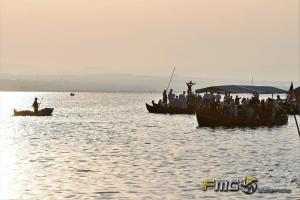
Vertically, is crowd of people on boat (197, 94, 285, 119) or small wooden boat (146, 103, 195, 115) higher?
crowd of people on boat (197, 94, 285, 119)

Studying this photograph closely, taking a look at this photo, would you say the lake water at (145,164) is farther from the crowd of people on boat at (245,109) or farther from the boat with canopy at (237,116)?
the crowd of people on boat at (245,109)

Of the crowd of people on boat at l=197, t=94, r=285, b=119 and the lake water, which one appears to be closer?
the lake water

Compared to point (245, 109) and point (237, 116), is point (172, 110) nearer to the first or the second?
point (245, 109)

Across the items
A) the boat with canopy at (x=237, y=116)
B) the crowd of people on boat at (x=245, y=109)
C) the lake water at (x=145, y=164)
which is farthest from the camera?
the crowd of people on boat at (x=245, y=109)

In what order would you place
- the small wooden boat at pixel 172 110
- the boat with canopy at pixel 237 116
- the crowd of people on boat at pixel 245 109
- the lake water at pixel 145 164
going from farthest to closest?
the small wooden boat at pixel 172 110 → the crowd of people on boat at pixel 245 109 → the boat with canopy at pixel 237 116 → the lake water at pixel 145 164

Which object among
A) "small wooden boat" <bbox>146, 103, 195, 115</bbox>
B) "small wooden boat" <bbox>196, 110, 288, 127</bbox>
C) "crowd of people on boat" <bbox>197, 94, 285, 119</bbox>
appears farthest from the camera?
"small wooden boat" <bbox>146, 103, 195, 115</bbox>

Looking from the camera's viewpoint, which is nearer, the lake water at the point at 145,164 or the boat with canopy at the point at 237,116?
the lake water at the point at 145,164

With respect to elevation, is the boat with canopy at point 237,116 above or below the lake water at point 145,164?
above

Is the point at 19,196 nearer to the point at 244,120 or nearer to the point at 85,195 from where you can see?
the point at 85,195

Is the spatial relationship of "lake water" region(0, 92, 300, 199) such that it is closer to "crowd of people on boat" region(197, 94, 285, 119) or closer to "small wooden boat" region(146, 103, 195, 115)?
"crowd of people on boat" region(197, 94, 285, 119)

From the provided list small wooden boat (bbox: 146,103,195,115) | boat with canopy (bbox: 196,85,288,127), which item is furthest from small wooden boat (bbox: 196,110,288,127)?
small wooden boat (bbox: 146,103,195,115)

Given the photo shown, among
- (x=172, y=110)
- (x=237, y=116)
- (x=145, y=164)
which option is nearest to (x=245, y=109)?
(x=237, y=116)

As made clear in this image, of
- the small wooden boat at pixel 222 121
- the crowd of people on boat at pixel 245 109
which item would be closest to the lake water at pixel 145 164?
the small wooden boat at pixel 222 121

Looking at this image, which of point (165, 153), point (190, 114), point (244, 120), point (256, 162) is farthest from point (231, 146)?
point (190, 114)
